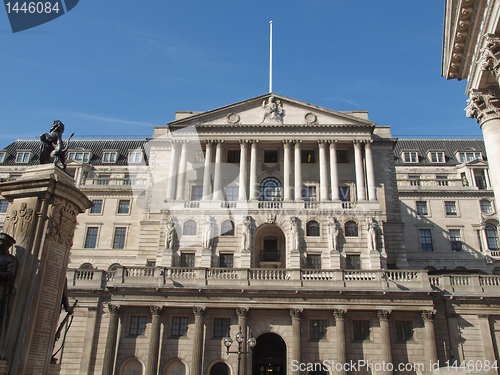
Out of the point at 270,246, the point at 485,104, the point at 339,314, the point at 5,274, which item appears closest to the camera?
the point at 5,274

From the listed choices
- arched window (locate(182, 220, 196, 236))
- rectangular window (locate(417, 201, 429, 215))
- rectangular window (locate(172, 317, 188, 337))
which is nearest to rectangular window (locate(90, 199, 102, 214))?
arched window (locate(182, 220, 196, 236))

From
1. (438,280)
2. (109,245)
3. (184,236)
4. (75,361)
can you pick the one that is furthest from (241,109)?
(75,361)

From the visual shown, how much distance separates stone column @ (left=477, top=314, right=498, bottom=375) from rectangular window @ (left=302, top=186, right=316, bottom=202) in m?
19.0

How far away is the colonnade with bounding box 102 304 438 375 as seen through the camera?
34.4 meters

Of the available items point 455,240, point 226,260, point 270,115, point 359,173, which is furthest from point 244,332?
point 455,240

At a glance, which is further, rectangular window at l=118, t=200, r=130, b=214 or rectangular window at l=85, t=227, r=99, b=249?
rectangular window at l=118, t=200, r=130, b=214

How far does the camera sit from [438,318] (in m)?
36.3

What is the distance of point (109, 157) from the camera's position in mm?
74062

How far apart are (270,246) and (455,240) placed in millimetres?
28168

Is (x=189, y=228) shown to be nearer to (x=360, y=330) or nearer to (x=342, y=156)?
(x=360, y=330)

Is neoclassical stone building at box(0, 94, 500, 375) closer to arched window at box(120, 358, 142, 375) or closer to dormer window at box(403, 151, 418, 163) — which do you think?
arched window at box(120, 358, 142, 375)

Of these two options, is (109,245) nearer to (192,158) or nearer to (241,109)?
(192,158)

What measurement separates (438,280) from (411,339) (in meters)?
5.34

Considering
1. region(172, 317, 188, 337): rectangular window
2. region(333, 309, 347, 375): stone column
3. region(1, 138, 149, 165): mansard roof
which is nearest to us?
region(333, 309, 347, 375): stone column
